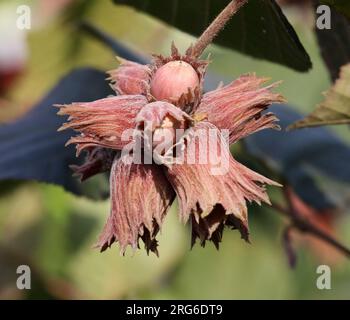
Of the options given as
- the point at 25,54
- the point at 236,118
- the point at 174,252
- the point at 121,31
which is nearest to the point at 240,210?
the point at 236,118

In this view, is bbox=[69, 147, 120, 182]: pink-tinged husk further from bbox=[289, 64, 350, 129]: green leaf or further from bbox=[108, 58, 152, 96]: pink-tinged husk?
bbox=[289, 64, 350, 129]: green leaf

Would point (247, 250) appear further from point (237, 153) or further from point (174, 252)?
point (237, 153)

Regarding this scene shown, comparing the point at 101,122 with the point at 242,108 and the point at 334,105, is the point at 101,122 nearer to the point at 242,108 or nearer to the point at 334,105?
A: the point at 242,108

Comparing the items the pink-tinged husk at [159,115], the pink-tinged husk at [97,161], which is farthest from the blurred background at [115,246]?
the pink-tinged husk at [159,115]

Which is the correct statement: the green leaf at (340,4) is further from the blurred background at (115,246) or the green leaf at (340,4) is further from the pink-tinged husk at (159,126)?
the blurred background at (115,246)

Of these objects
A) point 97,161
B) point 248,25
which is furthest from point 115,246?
point 97,161
